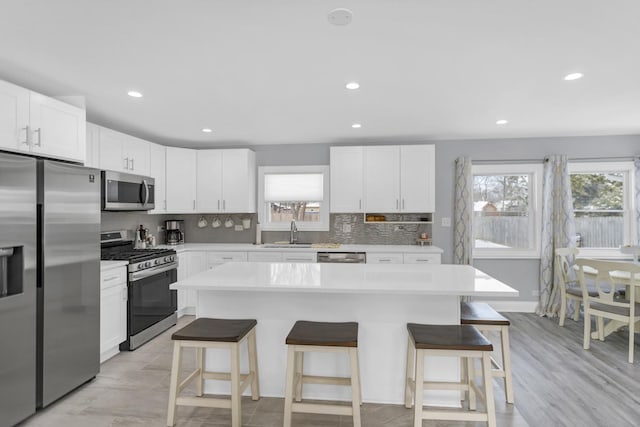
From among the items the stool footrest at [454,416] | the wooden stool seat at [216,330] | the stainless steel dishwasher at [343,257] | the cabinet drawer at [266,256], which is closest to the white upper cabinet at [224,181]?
the cabinet drawer at [266,256]

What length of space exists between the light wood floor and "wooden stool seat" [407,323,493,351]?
0.62 meters

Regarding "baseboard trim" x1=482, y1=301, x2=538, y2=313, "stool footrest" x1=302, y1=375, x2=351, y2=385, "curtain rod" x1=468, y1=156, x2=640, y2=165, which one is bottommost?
"baseboard trim" x1=482, y1=301, x2=538, y2=313

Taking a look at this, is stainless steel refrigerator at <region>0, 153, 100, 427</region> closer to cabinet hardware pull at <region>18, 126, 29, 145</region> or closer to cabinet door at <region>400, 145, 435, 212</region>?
cabinet hardware pull at <region>18, 126, 29, 145</region>

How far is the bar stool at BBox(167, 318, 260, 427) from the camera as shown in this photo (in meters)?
2.04

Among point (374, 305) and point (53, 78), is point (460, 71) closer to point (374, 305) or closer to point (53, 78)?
point (374, 305)

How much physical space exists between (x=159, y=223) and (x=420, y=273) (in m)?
3.98

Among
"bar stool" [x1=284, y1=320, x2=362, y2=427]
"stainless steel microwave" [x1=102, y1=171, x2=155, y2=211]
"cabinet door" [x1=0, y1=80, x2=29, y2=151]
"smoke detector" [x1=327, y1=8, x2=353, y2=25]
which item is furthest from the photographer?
"stainless steel microwave" [x1=102, y1=171, x2=155, y2=211]

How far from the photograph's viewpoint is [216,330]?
2148mm

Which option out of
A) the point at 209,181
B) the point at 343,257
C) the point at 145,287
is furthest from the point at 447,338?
the point at 209,181

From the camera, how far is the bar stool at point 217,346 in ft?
6.71

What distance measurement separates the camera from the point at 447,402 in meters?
2.39

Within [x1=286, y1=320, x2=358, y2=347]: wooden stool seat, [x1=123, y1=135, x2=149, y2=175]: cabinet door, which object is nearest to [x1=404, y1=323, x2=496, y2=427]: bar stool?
[x1=286, y1=320, x2=358, y2=347]: wooden stool seat

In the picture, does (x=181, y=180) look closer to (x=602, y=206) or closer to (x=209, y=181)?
(x=209, y=181)

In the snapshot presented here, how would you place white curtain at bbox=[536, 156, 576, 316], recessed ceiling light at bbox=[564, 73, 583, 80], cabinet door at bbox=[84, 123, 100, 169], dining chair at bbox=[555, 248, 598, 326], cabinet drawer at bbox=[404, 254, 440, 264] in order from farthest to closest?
1. white curtain at bbox=[536, 156, 576, 316]
2. cabinet drawer at bbox=[404, 254, 440, 264]
3. dining chair at bbox=[555, 248, 598, 326]
4. cabinet door at bbox=[84, 123, 100, 169]
5. recessed ceiling light at bbox=[564, 73, 583, 80]
